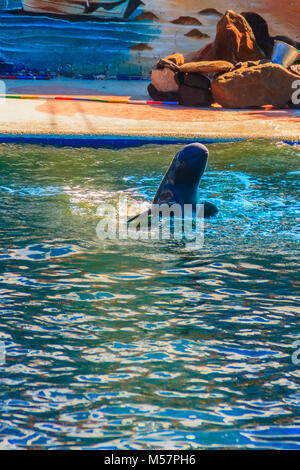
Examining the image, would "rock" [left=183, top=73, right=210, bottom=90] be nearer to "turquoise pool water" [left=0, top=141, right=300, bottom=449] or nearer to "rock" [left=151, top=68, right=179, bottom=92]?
"rock" [left=151, top=68, right=179, bottom=92]

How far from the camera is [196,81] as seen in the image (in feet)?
40.8

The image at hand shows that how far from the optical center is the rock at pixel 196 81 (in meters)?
12.4

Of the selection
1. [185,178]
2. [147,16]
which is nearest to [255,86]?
[147,16]

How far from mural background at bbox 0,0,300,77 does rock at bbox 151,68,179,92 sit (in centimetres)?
387

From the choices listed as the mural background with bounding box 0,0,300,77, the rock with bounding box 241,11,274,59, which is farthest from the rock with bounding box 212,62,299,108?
the mural background with bounding box 0,0,300,77

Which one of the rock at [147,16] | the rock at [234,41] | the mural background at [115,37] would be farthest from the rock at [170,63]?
the rock at [147,16]

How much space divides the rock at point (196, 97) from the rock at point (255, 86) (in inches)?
6.5

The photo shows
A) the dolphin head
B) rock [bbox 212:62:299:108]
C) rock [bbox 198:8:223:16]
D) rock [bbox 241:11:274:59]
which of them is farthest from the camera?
rock [bbox 198:8:223:16]

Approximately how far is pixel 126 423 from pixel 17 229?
300cm

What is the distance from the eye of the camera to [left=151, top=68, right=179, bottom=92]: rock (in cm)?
1267

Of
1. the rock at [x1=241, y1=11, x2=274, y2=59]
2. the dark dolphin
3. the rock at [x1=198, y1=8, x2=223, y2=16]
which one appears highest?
the rock at [x1=198, y1=8, x2=223, y2=16]

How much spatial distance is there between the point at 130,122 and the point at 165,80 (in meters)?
3.15

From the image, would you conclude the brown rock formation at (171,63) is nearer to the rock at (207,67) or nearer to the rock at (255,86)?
the rock at (207,67)

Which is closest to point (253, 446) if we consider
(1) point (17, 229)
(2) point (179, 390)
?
(2) point (179, 390)
